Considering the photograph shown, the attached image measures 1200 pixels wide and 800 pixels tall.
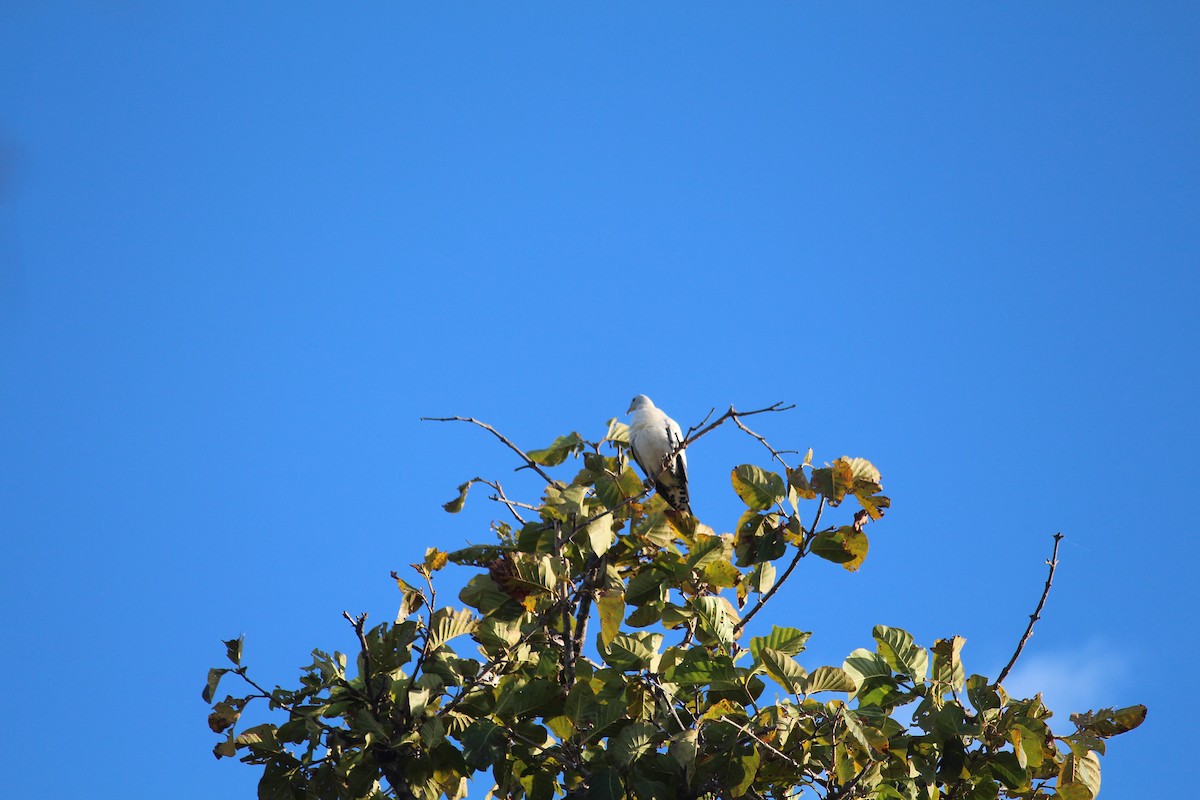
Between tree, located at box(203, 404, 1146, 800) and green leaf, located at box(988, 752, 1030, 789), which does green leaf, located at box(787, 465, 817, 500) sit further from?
green leaf, located at box(988, 752, 1030, 789)

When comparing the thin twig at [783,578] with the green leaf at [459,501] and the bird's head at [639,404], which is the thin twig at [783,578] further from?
the bird's head at [639,404]

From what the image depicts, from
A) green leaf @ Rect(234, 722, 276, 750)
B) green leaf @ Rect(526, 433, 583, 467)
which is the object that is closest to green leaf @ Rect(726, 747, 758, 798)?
green leaf @ Rect(526, 433, 583, 467)

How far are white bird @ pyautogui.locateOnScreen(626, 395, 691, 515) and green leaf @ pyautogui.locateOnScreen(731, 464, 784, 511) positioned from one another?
2831 millimetres

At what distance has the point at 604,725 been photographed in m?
4.00

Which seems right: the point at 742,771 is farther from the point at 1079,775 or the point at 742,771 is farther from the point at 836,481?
the point at 1079,775

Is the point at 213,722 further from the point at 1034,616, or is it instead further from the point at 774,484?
the point at 1034,616

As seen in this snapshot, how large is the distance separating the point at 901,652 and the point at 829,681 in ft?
1.57

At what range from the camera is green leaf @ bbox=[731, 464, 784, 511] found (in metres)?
4.47

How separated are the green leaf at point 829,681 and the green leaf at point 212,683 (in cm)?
234

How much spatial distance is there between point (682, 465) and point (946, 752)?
3553 millimetres

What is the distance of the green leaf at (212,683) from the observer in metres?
4.27

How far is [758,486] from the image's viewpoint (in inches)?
176

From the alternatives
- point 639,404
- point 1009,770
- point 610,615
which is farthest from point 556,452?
point 639,404

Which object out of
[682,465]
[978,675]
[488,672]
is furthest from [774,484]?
[682,465]
